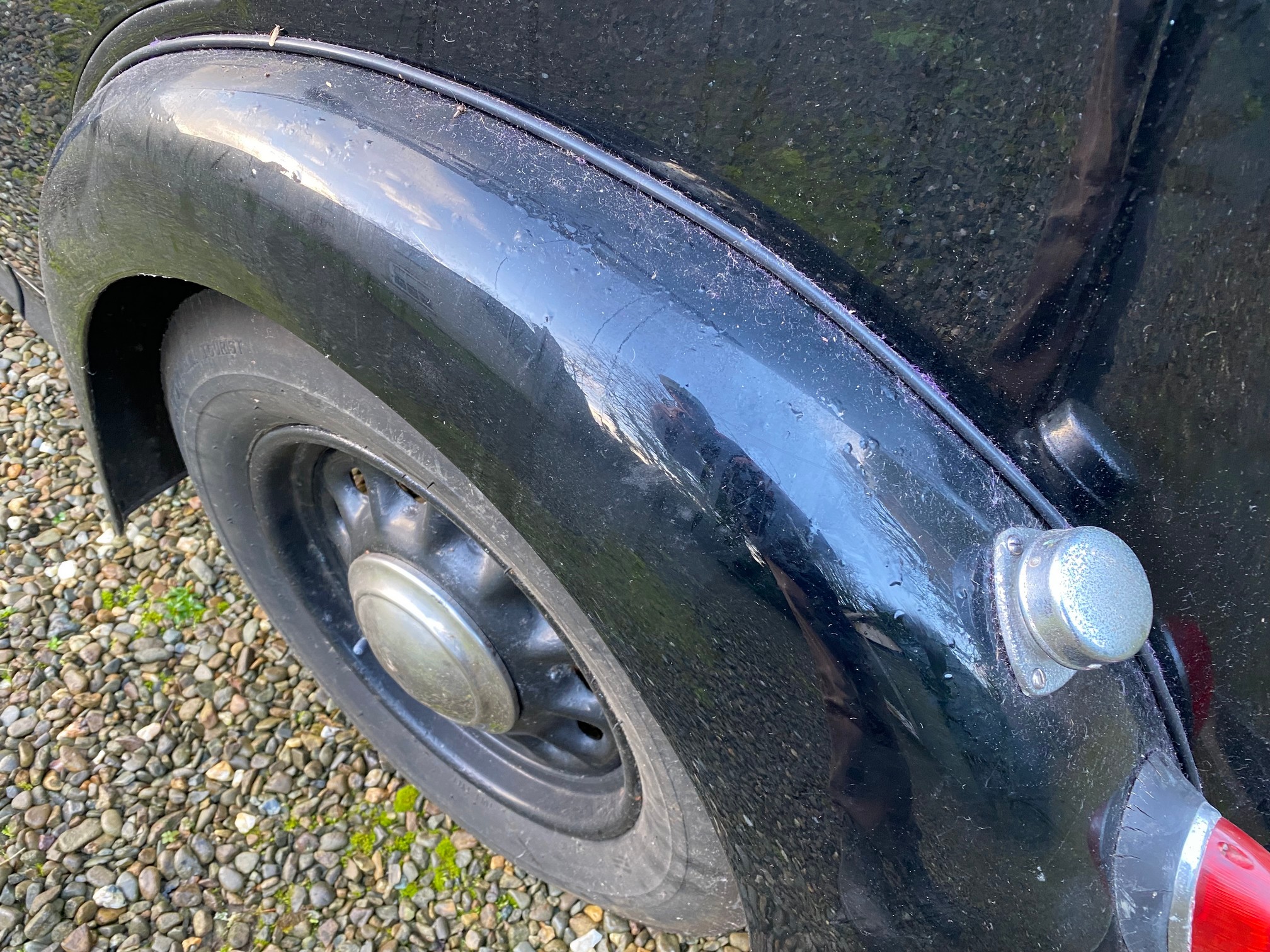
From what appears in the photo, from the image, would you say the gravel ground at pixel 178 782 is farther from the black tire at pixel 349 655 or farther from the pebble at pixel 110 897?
the black tire at pixel 349 655

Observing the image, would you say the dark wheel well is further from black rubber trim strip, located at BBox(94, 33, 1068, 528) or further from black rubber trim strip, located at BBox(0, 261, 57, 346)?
black rubber trim strip, located at BBox(94, 33, 1068, 528)

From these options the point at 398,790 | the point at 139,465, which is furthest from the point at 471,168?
the point at 398,790

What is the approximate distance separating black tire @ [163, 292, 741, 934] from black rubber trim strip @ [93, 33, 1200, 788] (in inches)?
16.1

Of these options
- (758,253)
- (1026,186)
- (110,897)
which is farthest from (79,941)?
(1026,186)

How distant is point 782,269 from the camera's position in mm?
861

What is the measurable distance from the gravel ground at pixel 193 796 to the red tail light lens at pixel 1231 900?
1.14 m

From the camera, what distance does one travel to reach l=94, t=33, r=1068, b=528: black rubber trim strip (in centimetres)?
86

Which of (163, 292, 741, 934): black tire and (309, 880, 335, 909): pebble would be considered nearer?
(163, 292, 741, 934): black tire

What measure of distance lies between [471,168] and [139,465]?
3.72ft

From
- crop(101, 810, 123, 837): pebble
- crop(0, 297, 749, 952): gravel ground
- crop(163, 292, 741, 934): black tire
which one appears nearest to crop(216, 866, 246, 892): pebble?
crop(0, 297, 749, 952): gravel ground

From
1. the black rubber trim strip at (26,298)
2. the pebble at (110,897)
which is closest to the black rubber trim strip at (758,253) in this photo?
the black rubber trim strip at (26,298)

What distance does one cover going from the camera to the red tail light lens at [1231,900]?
0.81 meters

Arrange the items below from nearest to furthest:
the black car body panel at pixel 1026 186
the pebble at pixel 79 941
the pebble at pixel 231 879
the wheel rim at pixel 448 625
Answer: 1. the black car body panel at pixel 1026 186
2. the wheel rim at pixel 448 625
3. the pebble at pixel 79 941
4. the pebble at pixel 231 879

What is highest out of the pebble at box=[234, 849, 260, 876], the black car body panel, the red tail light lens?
the black car body panel
